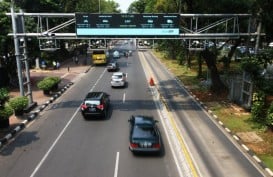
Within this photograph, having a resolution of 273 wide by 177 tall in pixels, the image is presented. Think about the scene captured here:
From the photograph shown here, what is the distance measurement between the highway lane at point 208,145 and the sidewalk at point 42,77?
458 inches

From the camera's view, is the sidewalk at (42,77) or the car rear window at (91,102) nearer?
the car rear window at (91,102)

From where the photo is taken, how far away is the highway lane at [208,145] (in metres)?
16.6

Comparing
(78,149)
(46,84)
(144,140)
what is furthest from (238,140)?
(46,84)

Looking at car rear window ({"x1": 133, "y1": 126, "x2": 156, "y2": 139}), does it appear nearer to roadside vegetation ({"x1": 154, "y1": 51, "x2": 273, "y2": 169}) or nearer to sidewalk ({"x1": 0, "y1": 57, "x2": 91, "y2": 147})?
roadside vegetation ({"x1": 154, "y1": 51, "x2": 273, "y2": 169})

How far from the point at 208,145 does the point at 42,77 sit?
30242mm

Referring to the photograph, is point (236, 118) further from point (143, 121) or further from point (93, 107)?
point (93, 107)

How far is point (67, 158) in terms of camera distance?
17.8 m

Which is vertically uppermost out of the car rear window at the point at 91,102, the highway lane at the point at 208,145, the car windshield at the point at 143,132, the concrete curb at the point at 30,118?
the car rear window at the point at 91,102

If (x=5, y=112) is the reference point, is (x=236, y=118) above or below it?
below

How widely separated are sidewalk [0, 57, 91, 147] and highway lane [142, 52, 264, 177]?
38.2 ft

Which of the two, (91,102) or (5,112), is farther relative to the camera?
(91,102)

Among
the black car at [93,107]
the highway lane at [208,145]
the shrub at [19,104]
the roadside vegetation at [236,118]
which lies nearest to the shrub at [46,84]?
the shrub at [19,104]

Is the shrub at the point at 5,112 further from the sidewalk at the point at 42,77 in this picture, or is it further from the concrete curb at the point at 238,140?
the concrete curb at the point at 238,140

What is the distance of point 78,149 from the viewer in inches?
752
